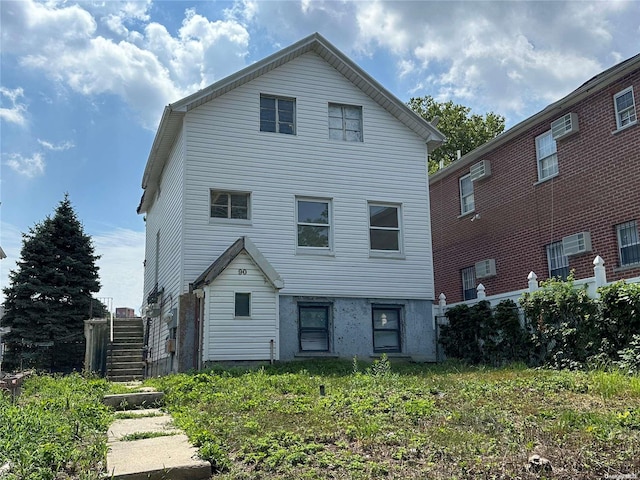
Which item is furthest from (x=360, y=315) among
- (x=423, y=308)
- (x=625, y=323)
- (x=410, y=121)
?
(x=625, y=323)

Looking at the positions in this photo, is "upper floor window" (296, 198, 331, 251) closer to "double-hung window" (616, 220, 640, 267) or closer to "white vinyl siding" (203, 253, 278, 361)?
"white vinyl siding" (203, 253, 278, 361)

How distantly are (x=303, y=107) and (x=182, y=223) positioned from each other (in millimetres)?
4599

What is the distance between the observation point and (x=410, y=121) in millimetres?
17234

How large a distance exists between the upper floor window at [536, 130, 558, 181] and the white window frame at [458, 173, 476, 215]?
3242 mm

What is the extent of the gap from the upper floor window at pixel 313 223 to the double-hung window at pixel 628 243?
22.9 ft

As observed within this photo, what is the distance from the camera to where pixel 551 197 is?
16594 mm

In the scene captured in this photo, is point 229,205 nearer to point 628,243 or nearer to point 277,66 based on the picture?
point 277,66

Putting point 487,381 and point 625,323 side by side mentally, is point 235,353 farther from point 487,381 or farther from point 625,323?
point 625,323

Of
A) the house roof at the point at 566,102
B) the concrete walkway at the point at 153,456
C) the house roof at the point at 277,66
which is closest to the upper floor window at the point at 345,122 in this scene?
the house roof at the point at 277,66

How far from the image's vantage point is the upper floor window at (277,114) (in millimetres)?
16125

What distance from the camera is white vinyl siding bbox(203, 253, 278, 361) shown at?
1359cm

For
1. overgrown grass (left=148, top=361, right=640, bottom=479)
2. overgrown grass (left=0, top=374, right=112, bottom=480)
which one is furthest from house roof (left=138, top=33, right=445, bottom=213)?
overgrown grass (left=0, top=374, right=112, bottom=480)

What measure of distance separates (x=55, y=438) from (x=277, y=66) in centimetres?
1239

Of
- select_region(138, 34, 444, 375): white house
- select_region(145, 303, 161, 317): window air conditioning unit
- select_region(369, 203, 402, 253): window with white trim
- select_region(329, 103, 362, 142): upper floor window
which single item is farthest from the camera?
select_region(145, 303, 161, 317): window air conditioning unit
